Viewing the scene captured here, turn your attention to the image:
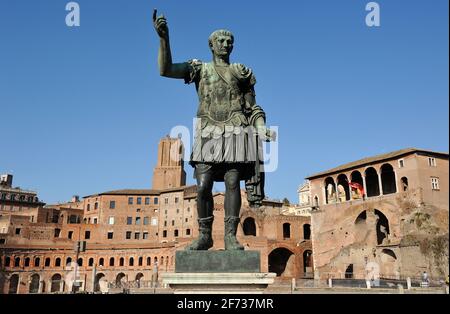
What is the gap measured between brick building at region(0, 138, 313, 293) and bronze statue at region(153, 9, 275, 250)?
51.2m

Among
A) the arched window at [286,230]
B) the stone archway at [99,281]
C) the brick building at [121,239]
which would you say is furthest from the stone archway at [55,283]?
the arched window at [286,230]

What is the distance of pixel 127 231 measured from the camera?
75750 mm

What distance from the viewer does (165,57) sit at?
5918 millimetres

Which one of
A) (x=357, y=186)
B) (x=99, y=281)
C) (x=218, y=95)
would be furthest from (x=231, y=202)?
(x=99, y=281)

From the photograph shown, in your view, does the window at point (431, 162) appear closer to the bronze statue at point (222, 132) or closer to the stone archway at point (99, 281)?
the bronze statue at point (222, 132)

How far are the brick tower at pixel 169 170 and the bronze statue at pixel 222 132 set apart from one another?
99.5 meters

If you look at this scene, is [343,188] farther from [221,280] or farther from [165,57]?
[221,280]

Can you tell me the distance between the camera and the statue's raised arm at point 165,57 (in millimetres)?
5680

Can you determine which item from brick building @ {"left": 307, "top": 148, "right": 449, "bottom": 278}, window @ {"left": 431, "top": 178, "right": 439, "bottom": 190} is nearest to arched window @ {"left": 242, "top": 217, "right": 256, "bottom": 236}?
brick building @ {"left": 307, "top": 148, "right": 449, "bottom": 278}

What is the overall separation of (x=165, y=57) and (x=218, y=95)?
0.92 m

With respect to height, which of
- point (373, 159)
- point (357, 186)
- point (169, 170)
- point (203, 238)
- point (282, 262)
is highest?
point (169, 170)

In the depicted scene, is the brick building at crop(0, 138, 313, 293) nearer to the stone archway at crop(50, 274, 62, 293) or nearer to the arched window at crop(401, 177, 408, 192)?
the stone archway at crop(50, 274, 62, 293)
